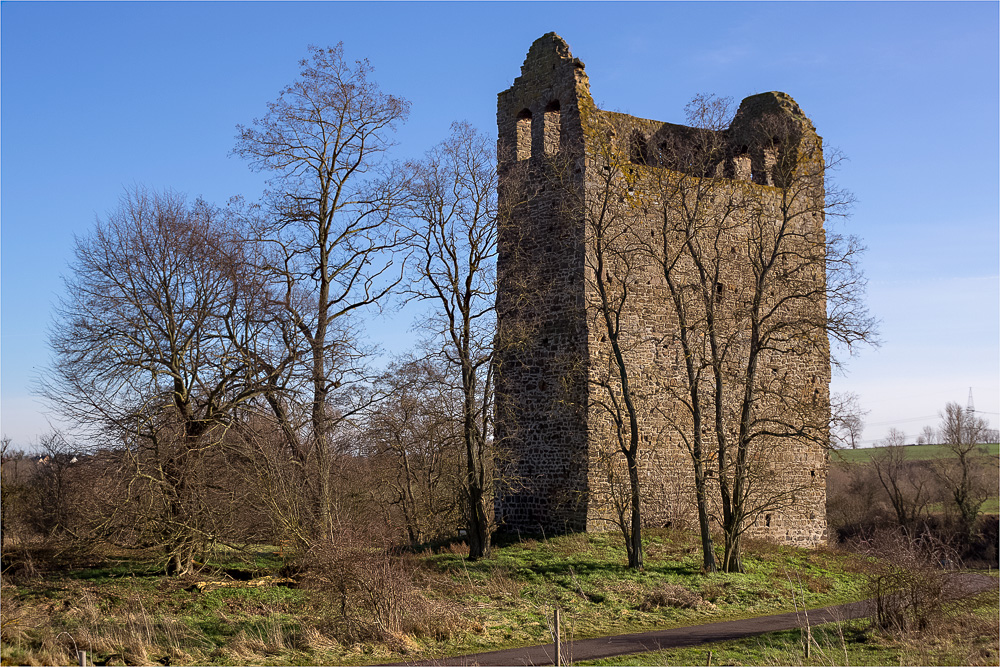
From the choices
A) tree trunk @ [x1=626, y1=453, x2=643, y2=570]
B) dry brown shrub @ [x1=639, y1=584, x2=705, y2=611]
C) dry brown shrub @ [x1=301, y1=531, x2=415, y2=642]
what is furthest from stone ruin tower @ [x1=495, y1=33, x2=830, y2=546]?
dry brown shrub @ [x1=301, y1=531, x2=415, y2=642]

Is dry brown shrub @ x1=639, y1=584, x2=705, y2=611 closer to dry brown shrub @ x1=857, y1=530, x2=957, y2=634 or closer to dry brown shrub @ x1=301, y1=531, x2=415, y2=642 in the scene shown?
dry brown shrub @ x1=857, y1=530, x2=957, y2=634

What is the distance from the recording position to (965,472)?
112 ft

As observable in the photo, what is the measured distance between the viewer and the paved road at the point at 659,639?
11031 millimetres

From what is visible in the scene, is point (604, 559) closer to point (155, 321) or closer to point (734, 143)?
point (155, 321)

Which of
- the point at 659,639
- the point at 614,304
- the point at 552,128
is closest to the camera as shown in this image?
the point at 659,639

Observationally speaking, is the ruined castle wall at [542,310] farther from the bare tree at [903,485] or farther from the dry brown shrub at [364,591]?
the bare tree at [903,485]

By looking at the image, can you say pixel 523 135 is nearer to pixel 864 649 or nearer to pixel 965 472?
pixel 864 649

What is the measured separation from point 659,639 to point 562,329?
8369 millimetres

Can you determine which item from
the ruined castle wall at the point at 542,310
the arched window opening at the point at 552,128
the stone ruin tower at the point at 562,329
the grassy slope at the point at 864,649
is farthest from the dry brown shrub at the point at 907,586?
the arched window opening at the point at 552,128

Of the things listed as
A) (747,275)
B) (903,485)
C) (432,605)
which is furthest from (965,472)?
(432,605)

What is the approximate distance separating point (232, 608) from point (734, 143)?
56.7 feet

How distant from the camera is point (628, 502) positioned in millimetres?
17344

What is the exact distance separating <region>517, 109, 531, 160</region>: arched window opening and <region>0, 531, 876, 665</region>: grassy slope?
9322mm

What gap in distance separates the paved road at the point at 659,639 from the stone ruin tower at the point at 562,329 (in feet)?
15.8
